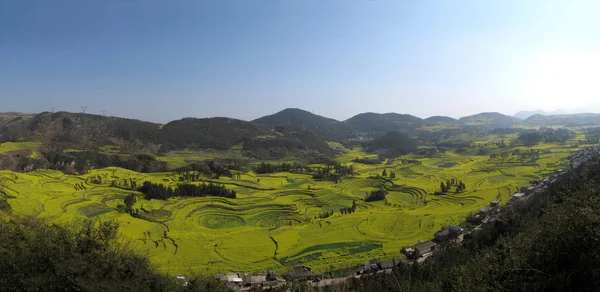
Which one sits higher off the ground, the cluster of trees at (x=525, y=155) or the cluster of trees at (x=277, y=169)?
the cluster of trees at (x=525, y=155)

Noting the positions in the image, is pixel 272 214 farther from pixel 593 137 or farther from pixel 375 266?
pixel 593 137

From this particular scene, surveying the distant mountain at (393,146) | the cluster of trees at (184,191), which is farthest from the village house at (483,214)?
the distant mountain at (393,146)

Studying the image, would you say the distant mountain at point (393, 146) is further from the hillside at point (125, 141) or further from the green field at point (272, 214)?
the green field at point (272, 214)

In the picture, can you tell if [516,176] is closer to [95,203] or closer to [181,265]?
[181,265]

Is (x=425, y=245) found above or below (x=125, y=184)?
below

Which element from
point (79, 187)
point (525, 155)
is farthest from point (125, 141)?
point (525, 155)

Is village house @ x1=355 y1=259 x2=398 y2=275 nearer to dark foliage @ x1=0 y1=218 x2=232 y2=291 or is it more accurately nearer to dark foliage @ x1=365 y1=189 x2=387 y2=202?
dark foliage @ x1=0 y1=218 x2=232 y2=291
